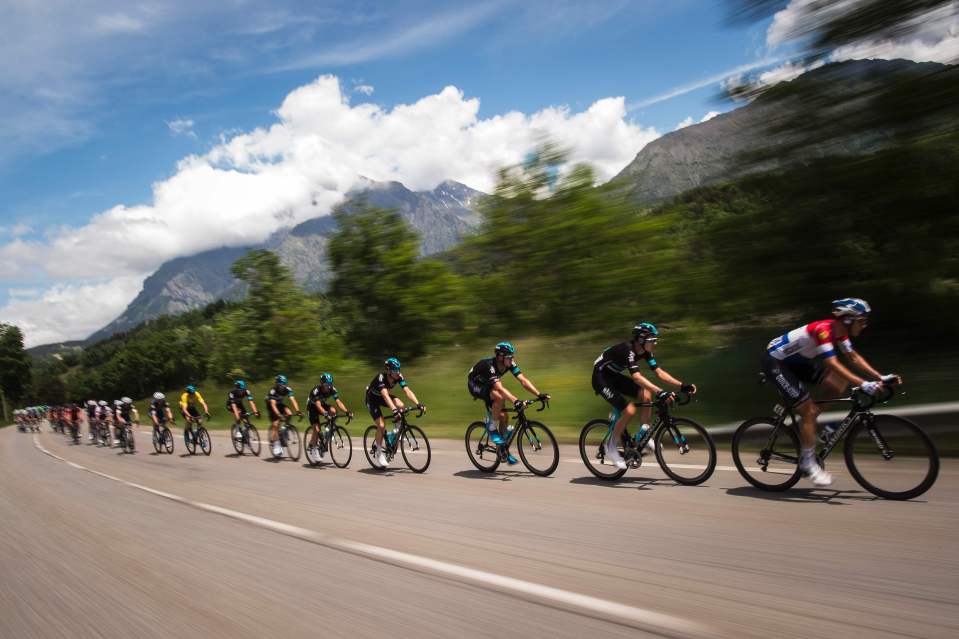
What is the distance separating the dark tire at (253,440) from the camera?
1567 centimetres

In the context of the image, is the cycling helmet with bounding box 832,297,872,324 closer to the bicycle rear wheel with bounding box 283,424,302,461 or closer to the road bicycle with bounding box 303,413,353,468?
the road bicycle with bounding box 303,413,353,468

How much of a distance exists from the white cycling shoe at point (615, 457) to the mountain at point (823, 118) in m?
6.87

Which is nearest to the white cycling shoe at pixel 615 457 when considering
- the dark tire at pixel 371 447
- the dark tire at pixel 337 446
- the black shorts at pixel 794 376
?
the black shorts at pixel 794 376

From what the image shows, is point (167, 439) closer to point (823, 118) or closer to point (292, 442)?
point (292, 442)

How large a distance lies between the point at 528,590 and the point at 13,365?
140m

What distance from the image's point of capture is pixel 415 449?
10.3 metres

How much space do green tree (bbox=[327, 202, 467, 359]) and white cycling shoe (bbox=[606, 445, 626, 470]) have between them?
26.9 metres

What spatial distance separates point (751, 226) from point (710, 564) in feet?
29.2

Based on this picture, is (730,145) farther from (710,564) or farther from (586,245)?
(586,245)

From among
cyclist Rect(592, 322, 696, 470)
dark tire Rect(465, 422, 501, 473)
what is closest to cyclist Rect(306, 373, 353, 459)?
dark tire Rect(465, 422, 501, 473)

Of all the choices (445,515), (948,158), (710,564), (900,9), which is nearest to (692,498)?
(710,564)

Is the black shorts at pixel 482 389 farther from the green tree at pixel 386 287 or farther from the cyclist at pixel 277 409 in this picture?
the green tree at pixel 386 287

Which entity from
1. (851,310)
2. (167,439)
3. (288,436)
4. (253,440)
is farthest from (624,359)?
(167,439)

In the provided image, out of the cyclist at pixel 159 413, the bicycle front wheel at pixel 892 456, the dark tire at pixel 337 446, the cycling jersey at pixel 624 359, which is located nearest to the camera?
the bicycle front wheel at pixel 892 456
